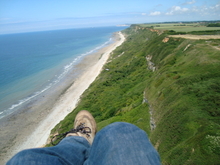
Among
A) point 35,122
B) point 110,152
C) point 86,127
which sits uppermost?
point 110,152

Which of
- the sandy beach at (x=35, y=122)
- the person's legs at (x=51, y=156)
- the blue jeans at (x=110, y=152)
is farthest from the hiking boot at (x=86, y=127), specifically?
the sandy beach at (x=35, y=122)

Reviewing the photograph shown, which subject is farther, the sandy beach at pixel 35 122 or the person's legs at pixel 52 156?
the sandy beach at pixel 35 122

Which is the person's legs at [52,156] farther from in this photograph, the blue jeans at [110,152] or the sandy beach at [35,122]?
the sandy beach at [35,122]

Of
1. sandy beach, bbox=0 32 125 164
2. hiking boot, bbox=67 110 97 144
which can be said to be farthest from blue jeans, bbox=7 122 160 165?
sandy beach, bbox=0 32 125 164

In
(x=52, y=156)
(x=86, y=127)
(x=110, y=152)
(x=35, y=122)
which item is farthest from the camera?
(x=35, y=122)

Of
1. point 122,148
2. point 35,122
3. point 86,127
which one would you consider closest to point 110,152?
point 122,148

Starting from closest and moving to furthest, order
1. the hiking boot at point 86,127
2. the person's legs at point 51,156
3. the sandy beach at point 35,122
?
the person's legs at point 51,156
the hiking boot at point 86,127
the sandy beach at point 35,122

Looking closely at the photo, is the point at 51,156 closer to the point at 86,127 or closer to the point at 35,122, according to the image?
the point at 86,127

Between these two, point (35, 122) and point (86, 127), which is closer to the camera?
point (86, 127)
